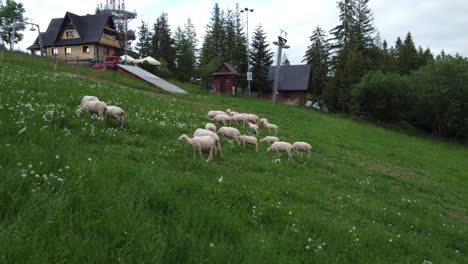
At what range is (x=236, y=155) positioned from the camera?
12734 mm

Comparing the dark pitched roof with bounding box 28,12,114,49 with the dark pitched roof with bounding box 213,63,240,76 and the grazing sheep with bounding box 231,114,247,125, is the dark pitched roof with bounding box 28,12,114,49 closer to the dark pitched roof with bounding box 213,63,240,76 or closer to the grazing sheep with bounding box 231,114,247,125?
the dark pitched roof with bounding box 213,63,240,76

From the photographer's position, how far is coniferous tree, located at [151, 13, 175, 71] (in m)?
81.9

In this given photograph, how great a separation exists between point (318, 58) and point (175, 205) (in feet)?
259

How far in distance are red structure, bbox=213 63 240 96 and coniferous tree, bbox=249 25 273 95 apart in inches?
188

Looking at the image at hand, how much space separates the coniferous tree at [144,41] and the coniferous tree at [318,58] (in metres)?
34.9

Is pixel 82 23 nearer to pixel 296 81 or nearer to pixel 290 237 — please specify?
pixel 296 81

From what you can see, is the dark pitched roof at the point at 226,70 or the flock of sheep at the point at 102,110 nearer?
the flock of sheep at the point at 102,110

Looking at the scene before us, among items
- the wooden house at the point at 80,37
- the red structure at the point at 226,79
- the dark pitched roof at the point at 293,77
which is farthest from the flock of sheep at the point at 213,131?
the wooden house at the point at 80,37

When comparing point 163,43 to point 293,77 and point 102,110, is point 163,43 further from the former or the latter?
point 102,110

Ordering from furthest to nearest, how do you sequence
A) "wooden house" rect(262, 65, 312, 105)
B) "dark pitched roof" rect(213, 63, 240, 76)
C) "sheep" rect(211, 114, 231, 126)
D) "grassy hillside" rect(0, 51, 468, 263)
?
"wooden house" rect(262, 65, 312, 105) < "dark pitched roof" rect(213, 63, 240, 76) < "sheep" rect(211, 114, 231, 126) < "grassy hillside" rect(0, 51, 468, 263)

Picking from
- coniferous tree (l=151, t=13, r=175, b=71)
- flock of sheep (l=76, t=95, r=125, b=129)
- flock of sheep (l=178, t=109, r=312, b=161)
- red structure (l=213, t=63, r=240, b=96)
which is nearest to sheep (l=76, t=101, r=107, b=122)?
flock of sheep (l=76, t=95, r=125, b=129)

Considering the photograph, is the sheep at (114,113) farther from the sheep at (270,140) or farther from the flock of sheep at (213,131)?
the sheep at (270,140)

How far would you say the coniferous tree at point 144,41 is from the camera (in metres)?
92.4

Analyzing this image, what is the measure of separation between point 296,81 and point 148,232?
6888 centimetres
